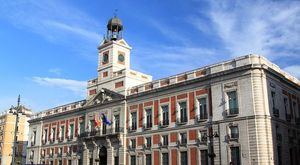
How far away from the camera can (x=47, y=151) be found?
61594 millimetres

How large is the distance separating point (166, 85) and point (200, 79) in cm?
517

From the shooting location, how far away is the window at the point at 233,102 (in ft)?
125

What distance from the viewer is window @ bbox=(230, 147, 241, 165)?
3685cm

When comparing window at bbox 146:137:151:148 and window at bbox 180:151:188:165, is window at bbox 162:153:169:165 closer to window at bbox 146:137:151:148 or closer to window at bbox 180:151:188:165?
window at bbox 180:151:188:165

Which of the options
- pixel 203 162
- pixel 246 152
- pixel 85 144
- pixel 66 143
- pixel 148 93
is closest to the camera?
pixel 246 152

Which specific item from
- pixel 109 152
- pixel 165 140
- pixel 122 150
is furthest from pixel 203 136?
pixel 109 152

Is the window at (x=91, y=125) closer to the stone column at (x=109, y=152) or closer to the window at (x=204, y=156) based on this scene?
the stone column at (x=109, y=152)

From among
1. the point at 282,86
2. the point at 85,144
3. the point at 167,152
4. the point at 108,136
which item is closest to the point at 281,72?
the point at 282,86

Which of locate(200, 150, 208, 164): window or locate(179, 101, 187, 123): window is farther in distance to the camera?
locate(179, 101, 187, 123): window

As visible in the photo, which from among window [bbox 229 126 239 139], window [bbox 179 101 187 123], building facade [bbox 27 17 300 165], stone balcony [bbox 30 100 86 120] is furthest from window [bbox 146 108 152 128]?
stone balcony [bbox 30 100 86 120]

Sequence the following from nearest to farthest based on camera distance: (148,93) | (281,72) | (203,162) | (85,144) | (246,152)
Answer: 1. (246,152)
2. (203,162)
3. (281,72)
4. (148,93)
5. (85,144)

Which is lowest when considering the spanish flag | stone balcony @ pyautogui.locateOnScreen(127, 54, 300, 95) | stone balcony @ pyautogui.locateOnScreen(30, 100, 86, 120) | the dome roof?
the spanish flag

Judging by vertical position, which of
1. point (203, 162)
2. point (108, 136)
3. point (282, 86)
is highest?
point (282, 86)

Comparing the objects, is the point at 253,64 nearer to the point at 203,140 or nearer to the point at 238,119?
the point at 238,119
